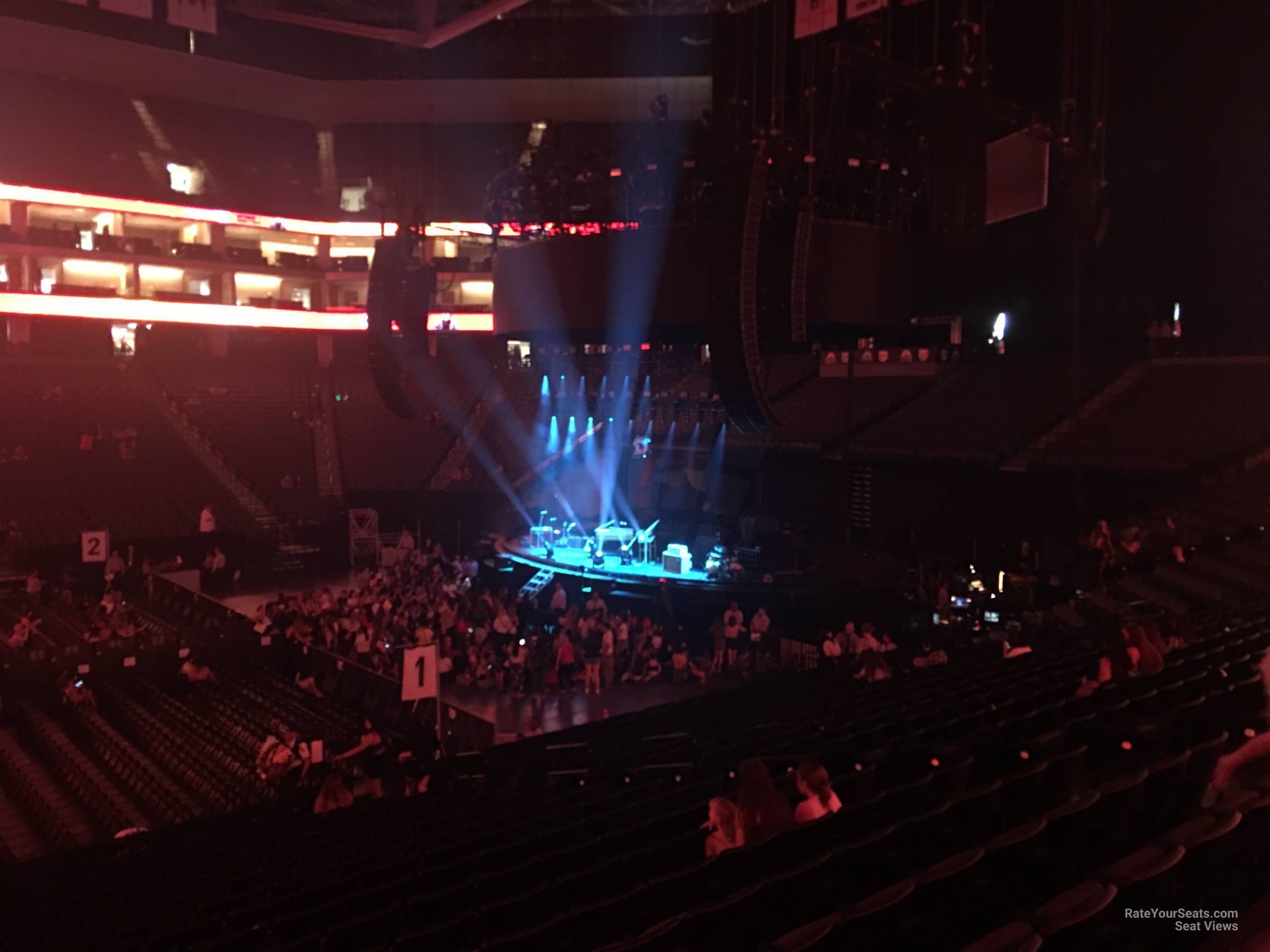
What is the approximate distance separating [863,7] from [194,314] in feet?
81.6

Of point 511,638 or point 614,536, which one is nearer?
point 511,638

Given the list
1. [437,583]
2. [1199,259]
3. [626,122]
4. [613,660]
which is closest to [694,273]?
[613,660]

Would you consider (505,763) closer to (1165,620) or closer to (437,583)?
(1165,620)

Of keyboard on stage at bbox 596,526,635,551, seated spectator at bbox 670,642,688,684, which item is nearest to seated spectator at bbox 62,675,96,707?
seated spectator at bbox 670,642,688,684

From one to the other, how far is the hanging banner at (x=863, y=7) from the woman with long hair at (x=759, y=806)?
8.23 meters

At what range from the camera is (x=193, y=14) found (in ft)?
39.1

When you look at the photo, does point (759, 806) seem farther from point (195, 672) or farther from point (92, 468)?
point (92, 468)

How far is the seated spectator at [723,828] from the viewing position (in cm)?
436

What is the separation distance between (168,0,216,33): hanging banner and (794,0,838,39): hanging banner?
747 cm

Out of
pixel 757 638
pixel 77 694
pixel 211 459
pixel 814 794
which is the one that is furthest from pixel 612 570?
pixel 814 794

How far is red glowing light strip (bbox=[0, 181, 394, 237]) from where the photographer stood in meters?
26.1

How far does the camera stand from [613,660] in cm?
1420

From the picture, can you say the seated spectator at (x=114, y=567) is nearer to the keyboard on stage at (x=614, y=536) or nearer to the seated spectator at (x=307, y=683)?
the seated spectator at (x=307, y=683)

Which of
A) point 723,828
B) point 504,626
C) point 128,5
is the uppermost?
point 128,5
